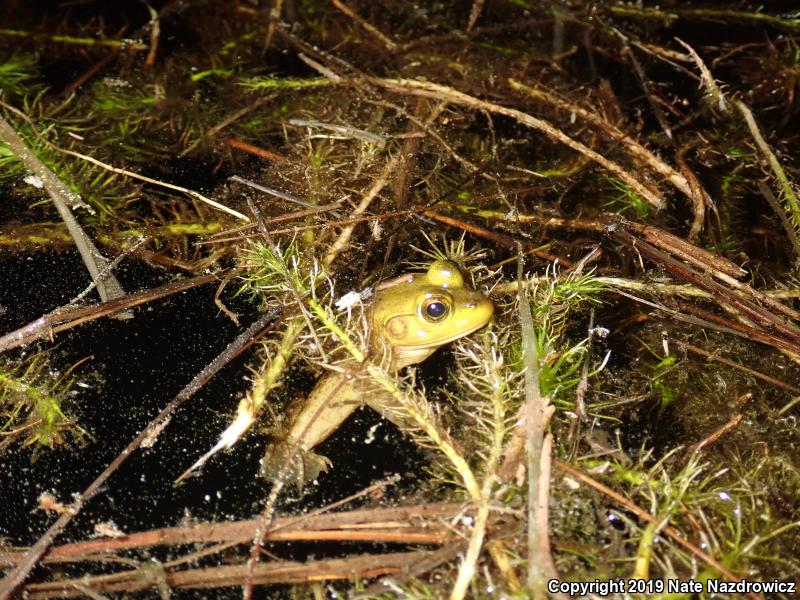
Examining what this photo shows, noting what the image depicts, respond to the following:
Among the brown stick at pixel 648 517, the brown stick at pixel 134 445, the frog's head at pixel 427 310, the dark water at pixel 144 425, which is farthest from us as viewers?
the frog's head at pixel 427 310

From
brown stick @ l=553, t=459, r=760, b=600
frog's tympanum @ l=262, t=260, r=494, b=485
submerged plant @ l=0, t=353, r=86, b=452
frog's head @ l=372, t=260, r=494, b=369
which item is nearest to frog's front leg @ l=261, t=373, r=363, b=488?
frog's tympanum @ l=262, t=260, r=494, b=485

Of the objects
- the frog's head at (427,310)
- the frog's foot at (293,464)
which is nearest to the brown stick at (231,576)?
the frog's foot at (293,464)

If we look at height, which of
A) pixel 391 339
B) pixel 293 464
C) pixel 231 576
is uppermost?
pixel 391 339

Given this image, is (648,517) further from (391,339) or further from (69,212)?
(69,212)

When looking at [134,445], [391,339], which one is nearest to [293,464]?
[134,445]

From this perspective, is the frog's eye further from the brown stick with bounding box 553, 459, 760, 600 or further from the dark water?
the brown stick with bounding box 553, 459, 760, 600

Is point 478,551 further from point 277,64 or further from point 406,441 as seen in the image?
point 277,64

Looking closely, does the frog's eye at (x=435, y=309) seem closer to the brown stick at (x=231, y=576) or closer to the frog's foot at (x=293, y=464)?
the frog's foot at (x=293, y=464)
